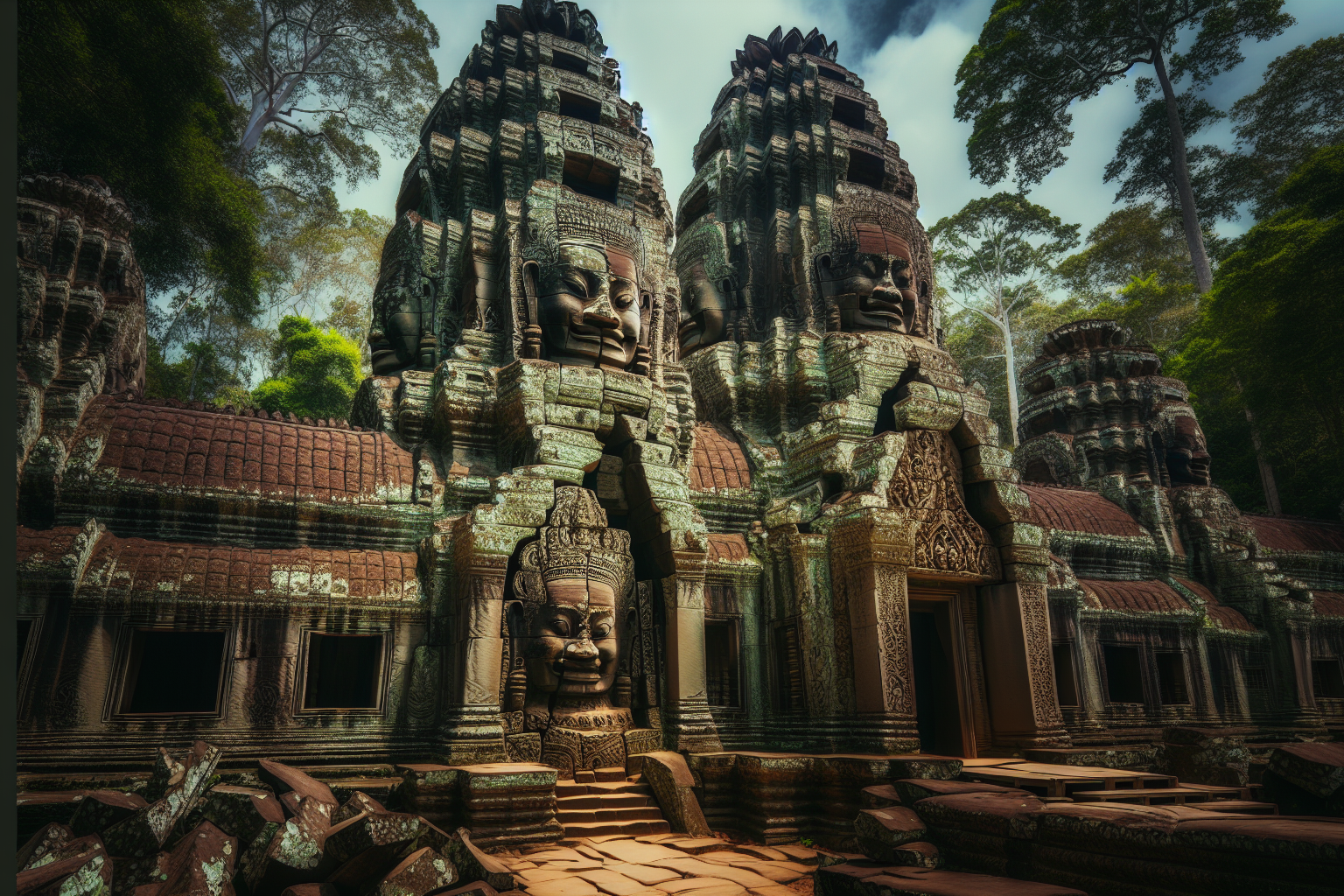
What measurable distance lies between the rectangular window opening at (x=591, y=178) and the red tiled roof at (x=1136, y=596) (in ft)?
29.9

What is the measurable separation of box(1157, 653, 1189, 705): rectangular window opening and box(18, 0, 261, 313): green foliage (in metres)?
15.0

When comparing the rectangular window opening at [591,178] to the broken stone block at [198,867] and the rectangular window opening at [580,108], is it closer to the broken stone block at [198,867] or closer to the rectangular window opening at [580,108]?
the rectangular window opening at [580,108]

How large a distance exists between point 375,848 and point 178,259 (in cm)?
954

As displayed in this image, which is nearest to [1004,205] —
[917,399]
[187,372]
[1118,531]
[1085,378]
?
[1085,378]

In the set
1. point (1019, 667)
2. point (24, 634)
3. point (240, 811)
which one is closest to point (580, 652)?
point (240, 811)

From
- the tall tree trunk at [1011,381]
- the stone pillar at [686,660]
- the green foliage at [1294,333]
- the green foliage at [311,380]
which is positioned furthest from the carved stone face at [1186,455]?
the green foliage at [311,380]

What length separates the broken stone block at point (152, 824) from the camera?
4.46 meters

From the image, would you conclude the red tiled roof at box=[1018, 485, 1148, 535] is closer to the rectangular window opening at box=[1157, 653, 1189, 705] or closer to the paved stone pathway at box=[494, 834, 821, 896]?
the rectangular window opening at box=[1157, 653, 1189, 705]

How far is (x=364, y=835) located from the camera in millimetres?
4422

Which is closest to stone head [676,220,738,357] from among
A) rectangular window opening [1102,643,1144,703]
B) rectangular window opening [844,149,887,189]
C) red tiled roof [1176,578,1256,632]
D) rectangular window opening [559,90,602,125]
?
rectangular window opening [844,149,887,189]

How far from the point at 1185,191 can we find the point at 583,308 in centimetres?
1615

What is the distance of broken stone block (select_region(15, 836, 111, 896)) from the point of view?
12.1 ft

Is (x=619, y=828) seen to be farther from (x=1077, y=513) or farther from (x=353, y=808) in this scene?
(x=1077, y=513)

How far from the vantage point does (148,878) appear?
14.0 ft
